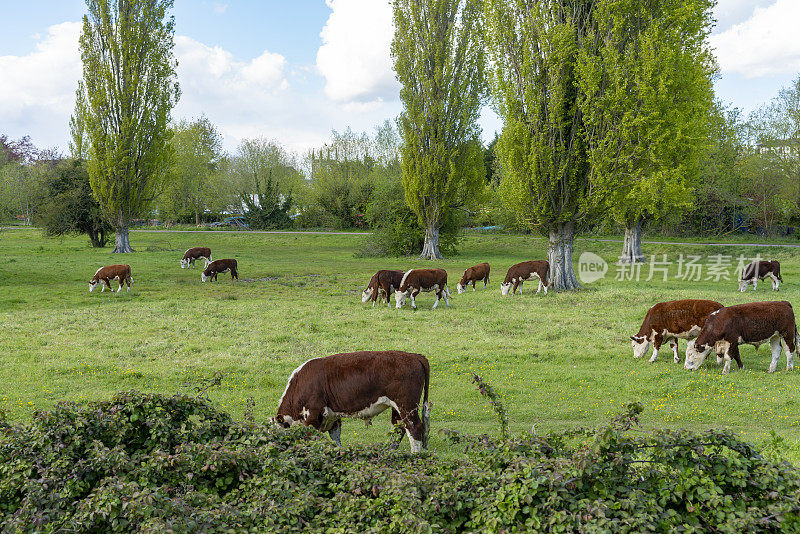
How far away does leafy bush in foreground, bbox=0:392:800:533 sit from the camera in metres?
A: 3.86

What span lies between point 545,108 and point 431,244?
1766 centimetres

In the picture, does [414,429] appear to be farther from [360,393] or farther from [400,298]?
[400,298]

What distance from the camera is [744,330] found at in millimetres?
11844

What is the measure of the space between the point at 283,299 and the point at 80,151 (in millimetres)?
31068

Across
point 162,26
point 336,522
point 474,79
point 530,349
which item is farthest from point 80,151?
Answer: point 336,522

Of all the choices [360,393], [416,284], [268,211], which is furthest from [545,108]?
[268,211]

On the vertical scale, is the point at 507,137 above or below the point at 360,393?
above

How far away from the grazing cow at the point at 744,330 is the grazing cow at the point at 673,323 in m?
0.62

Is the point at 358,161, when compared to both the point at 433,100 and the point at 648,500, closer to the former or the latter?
the point at 433,100

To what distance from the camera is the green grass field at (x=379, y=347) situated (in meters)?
9.97

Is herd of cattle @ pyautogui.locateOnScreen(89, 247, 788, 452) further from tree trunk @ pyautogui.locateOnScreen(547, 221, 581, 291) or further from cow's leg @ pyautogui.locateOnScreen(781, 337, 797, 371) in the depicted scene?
tree trunk @ pyautogui.locateOnScreen(547, 221, 581, 291)

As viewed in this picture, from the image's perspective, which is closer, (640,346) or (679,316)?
(679,316)

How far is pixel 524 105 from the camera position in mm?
23906

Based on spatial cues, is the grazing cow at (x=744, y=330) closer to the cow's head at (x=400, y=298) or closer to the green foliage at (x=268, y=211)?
the cow's head at (x=400, y=298)
